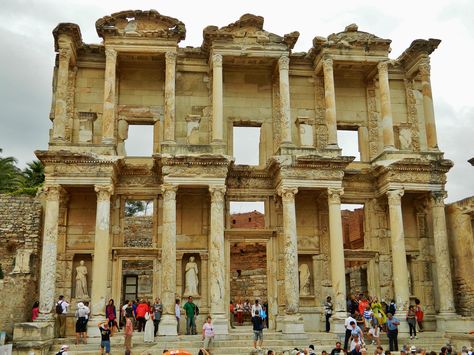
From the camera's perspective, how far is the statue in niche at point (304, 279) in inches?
882

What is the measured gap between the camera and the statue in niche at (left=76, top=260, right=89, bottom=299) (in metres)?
21.5

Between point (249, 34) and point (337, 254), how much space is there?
9549 mm

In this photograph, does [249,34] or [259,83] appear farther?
[259,83]

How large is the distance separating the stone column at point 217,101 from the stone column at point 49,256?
6158 millimetres

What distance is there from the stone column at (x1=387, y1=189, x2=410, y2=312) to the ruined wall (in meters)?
13.6

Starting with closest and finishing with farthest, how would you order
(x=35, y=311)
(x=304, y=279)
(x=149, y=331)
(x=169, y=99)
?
(x=149, y=331), (x=35, y=311), (x=169, y=99), (x=304, y=279)

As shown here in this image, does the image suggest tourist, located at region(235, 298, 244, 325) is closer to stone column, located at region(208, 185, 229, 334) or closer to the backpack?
stone column, located at region(208, 185, 229, 334)

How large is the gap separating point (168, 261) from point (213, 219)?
86.8 inches

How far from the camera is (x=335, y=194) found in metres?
21.6

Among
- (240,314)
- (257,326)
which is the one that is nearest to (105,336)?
(257,326)

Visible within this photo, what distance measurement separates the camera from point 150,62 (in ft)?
78.5

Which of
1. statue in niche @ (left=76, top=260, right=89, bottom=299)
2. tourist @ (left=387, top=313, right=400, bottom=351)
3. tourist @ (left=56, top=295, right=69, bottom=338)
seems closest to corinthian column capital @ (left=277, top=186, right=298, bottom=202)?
tourist @ (left=387, top=313, right=400, bottom=351)

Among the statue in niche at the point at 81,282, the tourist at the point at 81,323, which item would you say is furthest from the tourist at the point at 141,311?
the statue in niche at the point at 81,282

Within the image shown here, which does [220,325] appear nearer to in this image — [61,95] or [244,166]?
[244,166]
